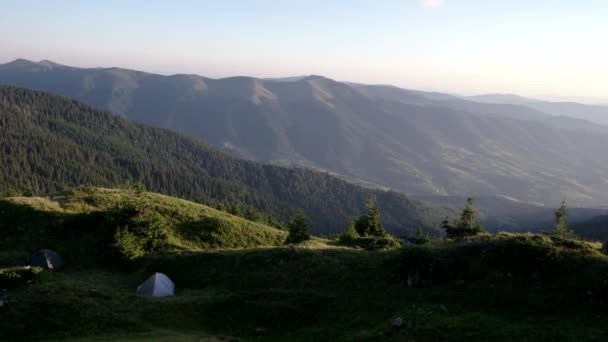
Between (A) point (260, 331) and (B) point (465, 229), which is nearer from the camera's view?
(A) point (260, 331)

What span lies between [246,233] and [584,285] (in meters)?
51.9

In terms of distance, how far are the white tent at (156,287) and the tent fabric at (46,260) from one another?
43.4ft

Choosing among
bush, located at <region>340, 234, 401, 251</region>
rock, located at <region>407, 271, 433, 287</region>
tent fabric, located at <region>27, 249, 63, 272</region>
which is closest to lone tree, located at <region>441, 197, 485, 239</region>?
bush, located at <region>340, 234, 401, 251</region>

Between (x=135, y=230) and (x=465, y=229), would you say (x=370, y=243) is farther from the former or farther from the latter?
(x=135, y=230)

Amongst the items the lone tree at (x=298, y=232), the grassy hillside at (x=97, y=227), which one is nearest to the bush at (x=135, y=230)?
the grassy hillside at (x=97, y=227)

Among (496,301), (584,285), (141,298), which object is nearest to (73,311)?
(141,298)

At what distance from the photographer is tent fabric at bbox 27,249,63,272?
4559 centimetres

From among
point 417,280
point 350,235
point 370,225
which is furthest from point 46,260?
point 370,225

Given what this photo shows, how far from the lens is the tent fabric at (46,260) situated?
4559 centimetres

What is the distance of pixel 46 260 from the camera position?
46094 mm

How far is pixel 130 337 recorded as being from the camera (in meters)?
28.8

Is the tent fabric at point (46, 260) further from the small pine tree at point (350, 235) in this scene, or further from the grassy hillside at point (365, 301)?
the small pine tree at point (350, 235)

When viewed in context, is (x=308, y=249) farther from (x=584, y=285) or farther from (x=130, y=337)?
(x=584, y=285)

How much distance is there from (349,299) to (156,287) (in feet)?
63.2
